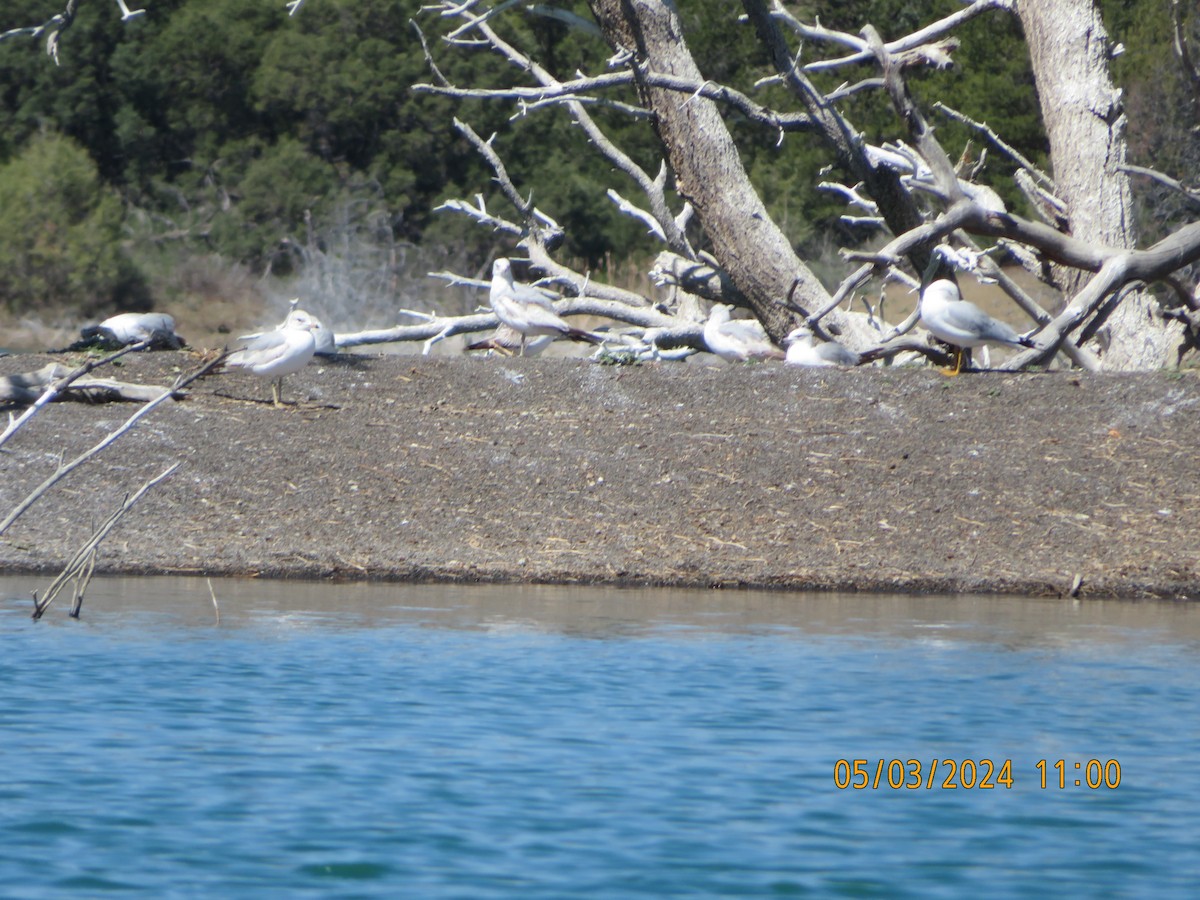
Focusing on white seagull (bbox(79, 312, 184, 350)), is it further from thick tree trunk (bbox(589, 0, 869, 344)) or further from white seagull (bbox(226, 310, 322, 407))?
thick tree trunk (bbox(589, 0, 869, 344))

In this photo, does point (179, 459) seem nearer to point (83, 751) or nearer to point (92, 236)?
point (83, 751)

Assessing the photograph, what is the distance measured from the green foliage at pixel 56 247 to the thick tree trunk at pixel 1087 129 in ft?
83.8

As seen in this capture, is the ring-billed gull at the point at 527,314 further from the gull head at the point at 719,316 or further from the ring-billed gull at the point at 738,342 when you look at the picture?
the gull head at the point at 719,316

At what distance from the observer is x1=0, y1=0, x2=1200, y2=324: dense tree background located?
35.4 metres

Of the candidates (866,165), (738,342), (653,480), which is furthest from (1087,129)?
(653,480)

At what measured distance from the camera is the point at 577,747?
6.00m

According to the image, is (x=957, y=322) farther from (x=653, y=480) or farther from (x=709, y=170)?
(x=709, y=170)

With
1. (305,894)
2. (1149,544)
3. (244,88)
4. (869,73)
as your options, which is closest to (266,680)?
Answer: (305,894)

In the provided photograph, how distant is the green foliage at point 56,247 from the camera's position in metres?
35.4

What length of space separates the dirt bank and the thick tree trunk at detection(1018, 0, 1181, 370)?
172 centimetres

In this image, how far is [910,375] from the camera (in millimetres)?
12914

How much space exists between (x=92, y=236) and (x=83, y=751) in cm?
3151
